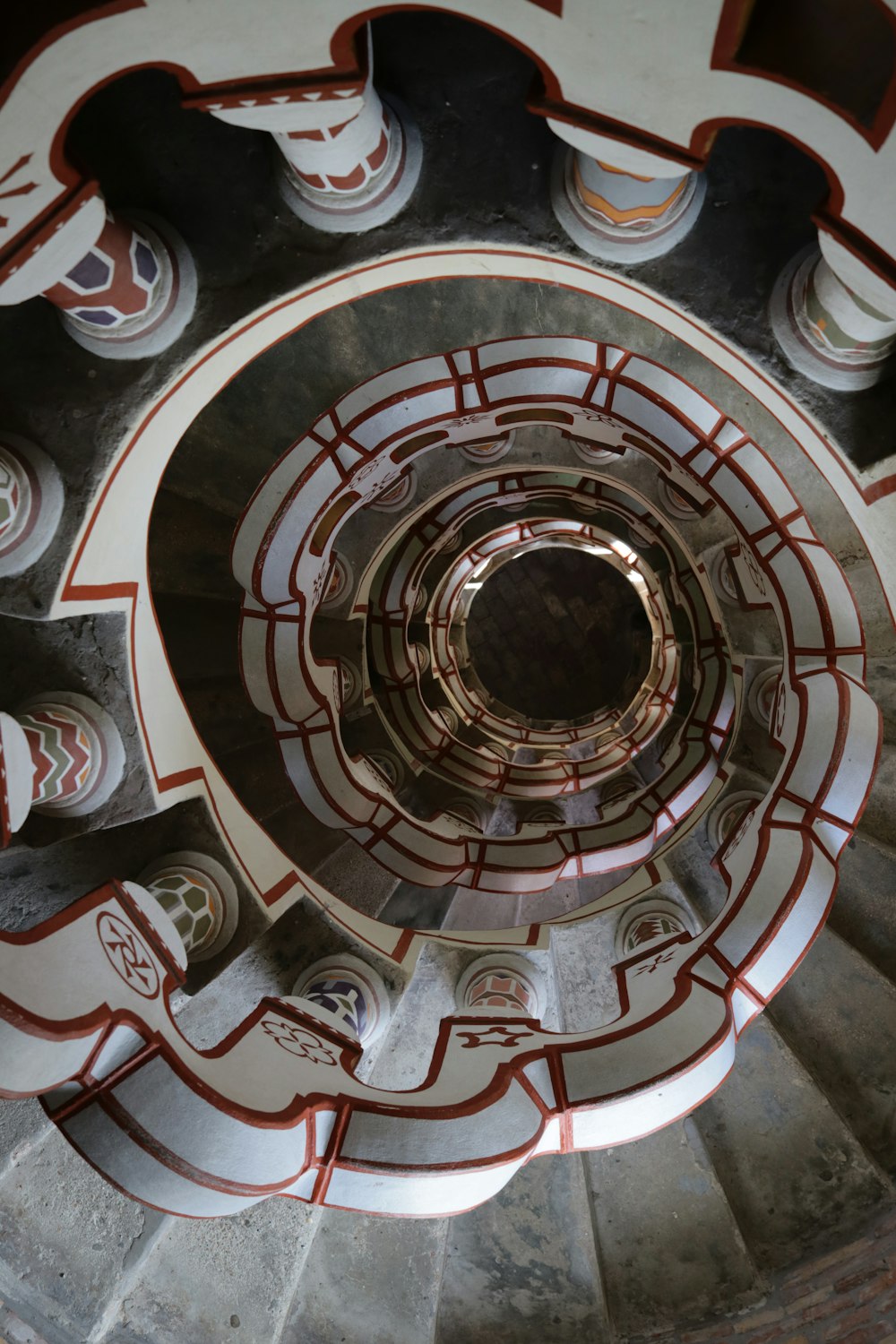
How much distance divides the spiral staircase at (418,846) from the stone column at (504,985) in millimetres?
36

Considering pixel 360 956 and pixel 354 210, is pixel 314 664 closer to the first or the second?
pixel 360 956

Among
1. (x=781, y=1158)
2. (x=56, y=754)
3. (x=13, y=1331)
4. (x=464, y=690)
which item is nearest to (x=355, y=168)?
(x=56, y=754)

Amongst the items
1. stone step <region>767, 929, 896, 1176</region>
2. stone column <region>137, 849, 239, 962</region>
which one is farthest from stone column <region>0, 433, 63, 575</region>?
stone step <region>767, 929, 896, 1176</region>

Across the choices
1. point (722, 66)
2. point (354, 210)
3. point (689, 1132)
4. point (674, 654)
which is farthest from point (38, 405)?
point (674, 654)

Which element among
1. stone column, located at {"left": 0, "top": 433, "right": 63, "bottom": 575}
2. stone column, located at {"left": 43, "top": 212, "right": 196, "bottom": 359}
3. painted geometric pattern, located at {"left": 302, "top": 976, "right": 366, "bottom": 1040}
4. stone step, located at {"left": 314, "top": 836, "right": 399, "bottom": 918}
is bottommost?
painted geometric pattern, located at {"left": 302, "top": 976, "right": 366, "bottom": 1040}

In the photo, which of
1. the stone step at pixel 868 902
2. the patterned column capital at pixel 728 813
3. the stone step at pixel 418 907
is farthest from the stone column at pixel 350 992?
the stone step at pixel 868 902

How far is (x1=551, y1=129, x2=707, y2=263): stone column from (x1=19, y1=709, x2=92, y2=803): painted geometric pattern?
290 cm

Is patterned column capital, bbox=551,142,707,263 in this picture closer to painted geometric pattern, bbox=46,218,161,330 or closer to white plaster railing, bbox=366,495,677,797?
painted geometric pattern, bbox=46,218,161,330

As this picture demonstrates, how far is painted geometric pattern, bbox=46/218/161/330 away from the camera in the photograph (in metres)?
2.58

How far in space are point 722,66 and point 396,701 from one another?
817 cm

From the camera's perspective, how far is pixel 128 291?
2.75m

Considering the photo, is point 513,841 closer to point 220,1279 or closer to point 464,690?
point 464,690

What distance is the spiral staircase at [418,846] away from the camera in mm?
2863

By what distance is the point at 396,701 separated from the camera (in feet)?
31.7
